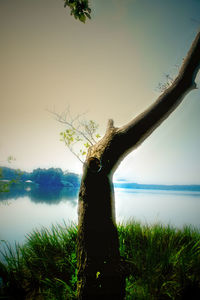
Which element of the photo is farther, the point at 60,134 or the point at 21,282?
the point at 60,134

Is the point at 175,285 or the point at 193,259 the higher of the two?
the point at 193,259

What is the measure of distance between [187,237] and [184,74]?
3.99 metres

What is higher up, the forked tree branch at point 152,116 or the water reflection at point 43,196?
the forked tree branch at point 152,116

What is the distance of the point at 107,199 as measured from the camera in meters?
2.01

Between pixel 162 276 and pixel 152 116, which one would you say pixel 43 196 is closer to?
pixel 162 276

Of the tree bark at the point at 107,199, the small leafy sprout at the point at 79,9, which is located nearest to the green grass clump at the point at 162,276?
the tree bark at the point at 107,199

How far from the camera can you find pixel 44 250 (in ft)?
9.80

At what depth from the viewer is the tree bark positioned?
1.73m

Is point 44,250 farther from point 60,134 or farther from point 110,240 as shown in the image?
point 60,134

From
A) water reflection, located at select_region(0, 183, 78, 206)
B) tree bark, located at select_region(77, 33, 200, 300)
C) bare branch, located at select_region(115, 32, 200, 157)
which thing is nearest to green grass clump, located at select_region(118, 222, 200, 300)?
tree bark, located at select_region(77, 33, 200, 300)

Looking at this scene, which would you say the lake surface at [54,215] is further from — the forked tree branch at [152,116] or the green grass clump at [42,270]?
the forked tree branch at [152,116]

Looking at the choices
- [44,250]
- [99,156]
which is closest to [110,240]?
[99,156]

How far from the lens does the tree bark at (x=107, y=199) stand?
1734 millimetres

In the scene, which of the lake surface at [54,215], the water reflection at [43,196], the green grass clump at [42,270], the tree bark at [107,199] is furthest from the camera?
the water reflection at [43,196]
